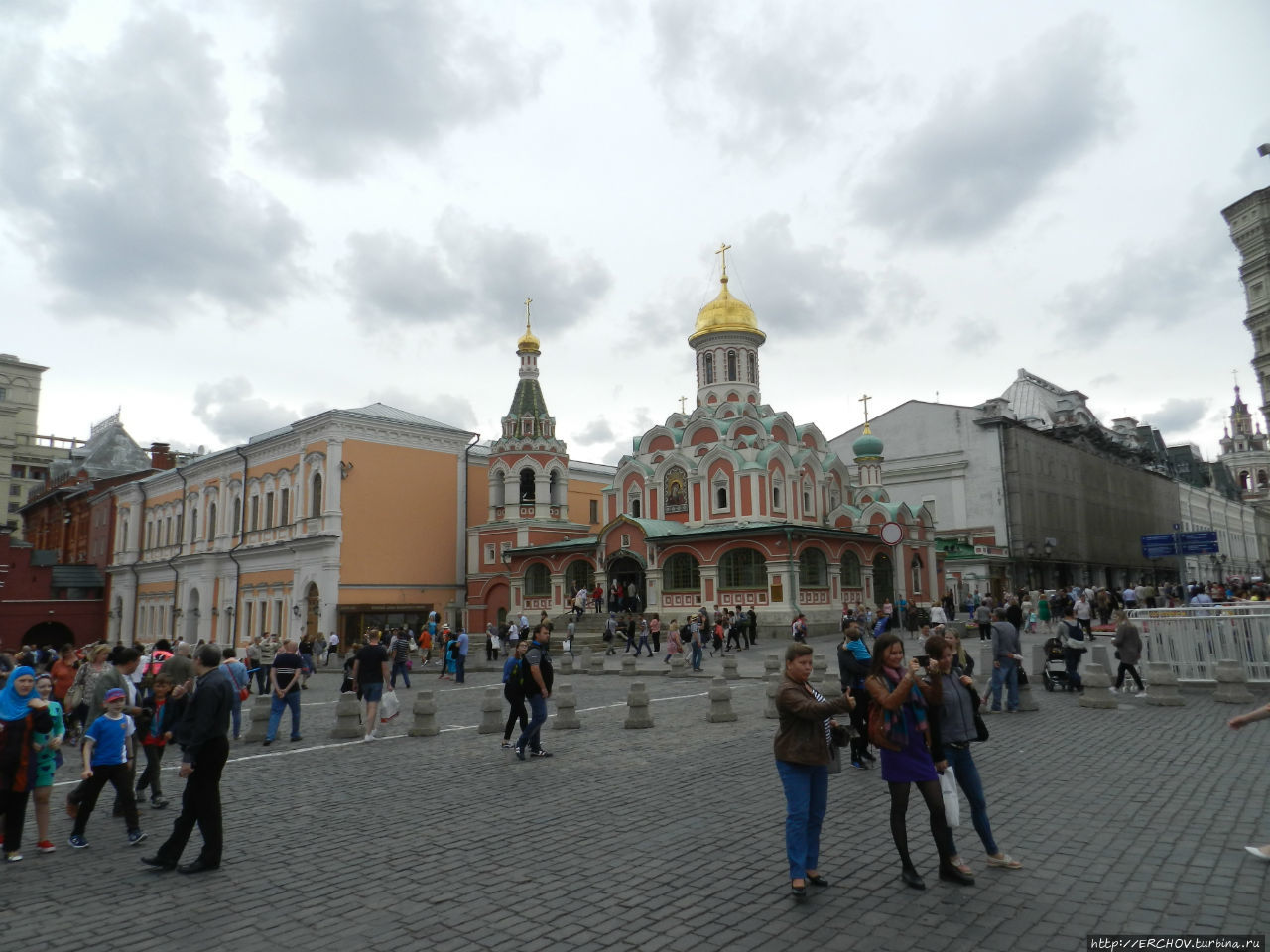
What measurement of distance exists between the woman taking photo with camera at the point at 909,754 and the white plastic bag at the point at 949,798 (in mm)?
88

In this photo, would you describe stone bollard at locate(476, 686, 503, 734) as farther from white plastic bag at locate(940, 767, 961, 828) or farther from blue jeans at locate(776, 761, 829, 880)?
white plastic bag at locate(940, 767, 961, 828)

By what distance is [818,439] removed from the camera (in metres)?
43.6

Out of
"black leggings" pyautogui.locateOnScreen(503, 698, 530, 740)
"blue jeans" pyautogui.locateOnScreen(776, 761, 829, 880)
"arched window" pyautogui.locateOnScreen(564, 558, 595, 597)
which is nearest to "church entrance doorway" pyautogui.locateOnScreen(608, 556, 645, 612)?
"arched window" pyautogui.locateOnScreen(564, 558, 595, 597)

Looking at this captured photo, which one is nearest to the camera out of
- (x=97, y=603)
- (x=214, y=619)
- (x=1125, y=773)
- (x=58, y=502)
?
(x=1125, y=773)

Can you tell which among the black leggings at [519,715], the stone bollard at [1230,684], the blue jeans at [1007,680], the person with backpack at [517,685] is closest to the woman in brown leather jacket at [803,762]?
the person with backpack at [517,685]

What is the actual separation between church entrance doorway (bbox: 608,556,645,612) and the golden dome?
542 inches

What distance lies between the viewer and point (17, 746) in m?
6.96

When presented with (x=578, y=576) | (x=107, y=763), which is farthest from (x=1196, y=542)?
(x=578, y=576)

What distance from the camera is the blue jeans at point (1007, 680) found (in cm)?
1317

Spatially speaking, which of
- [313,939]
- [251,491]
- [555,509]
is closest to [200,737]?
[313,939]

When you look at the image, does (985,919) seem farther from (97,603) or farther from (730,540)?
(97,603)

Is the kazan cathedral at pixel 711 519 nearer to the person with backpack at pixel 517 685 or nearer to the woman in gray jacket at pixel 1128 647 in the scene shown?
the woman in gray jacket at pixel 1128 647

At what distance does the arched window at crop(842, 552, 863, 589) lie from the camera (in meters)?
36.5

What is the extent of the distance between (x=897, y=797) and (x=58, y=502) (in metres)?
75.8
